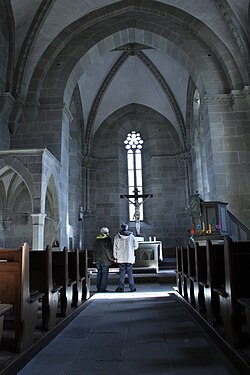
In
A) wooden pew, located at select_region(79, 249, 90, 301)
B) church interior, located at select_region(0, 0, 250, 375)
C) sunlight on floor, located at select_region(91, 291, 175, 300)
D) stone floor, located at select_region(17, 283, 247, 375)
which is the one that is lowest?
sunlight on floor, located at select_region(91, 291, 175, 300)

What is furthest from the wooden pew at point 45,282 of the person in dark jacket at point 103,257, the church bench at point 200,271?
the person in dark jacket at point 103,257

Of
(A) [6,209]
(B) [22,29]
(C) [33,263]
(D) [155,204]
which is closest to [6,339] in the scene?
(C) [33,263]

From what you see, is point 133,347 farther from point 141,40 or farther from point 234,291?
point 141,40

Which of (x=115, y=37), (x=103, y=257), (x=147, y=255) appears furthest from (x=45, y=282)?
(x=115, y=37)

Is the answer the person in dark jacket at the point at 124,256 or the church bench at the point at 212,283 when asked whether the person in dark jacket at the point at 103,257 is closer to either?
the person in dark jacket at the point at 124,256

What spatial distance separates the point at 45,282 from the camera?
3682mm

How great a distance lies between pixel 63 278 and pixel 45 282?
94cm

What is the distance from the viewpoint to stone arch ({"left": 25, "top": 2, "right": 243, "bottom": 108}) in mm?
11594

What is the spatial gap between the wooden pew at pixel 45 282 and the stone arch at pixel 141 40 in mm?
9156

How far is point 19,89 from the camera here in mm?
11266

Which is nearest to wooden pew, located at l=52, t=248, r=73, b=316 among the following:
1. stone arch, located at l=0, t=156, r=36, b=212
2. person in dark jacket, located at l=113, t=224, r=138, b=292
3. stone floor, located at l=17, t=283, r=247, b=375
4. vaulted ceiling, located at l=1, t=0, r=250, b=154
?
stone floor, located at l=17, t=283, r=247, b=375

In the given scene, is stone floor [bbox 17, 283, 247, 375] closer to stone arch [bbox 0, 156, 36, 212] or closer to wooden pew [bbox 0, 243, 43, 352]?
wooden pew [bbox 0, 243, 43, 352]

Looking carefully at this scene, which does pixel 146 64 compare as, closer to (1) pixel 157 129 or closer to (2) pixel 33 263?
(1) pixel 157 129

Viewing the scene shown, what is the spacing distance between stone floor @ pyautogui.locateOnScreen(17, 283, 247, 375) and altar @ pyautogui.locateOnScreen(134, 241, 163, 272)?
603cm
